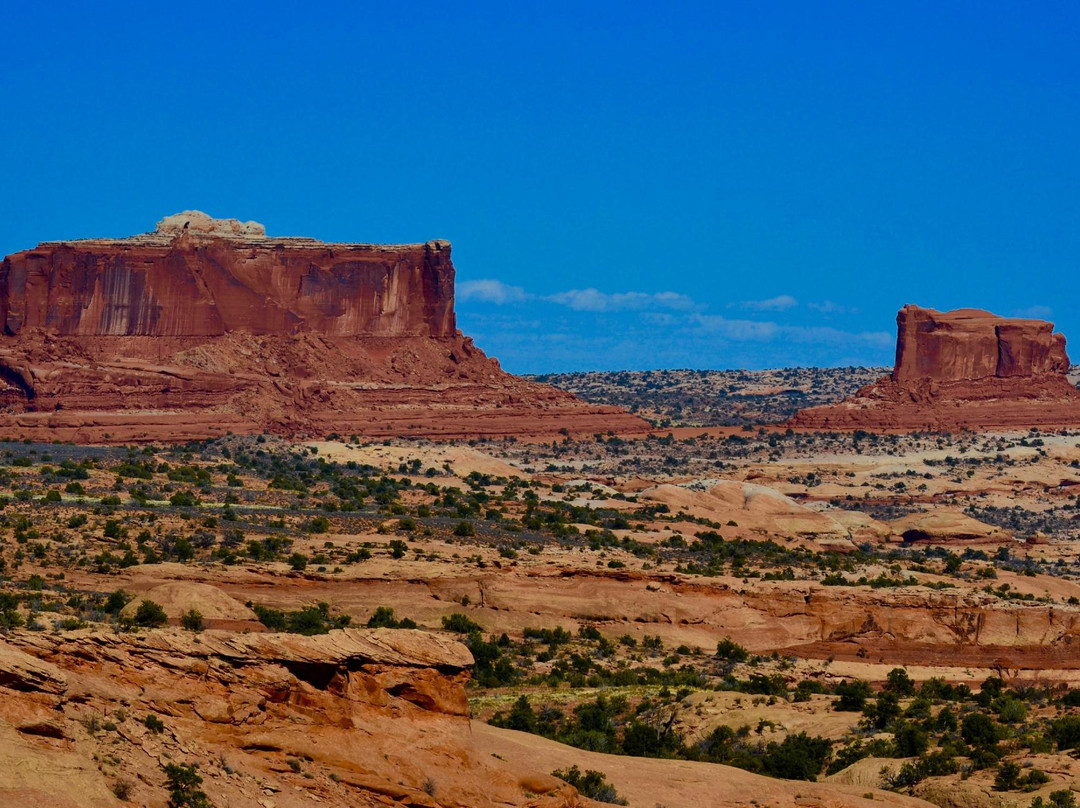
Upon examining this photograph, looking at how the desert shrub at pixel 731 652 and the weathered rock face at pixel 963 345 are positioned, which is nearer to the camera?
the desert shrub at pixel 731 652

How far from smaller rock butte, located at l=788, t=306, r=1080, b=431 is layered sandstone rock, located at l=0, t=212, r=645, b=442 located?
21.8 metres

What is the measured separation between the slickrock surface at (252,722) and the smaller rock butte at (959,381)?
101m

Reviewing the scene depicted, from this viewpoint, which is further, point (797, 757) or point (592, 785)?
point (797, 757)

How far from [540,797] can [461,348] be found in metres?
87.8

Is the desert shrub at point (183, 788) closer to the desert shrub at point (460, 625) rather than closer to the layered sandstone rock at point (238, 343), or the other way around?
the desert shrub at point (460, 625)

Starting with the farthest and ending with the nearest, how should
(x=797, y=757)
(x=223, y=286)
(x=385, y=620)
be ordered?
(x=223, y=286) < (x=385, y=620) < (x=797, y=757)

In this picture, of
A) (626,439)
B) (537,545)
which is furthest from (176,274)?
(537,545)

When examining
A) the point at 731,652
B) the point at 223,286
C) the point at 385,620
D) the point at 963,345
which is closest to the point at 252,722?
the point at 385,620

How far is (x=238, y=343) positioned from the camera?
10381 centimetres

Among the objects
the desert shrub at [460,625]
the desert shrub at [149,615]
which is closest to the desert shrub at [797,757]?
the desert shrub at [149,615]

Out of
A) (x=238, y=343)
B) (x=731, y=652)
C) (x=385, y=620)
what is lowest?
(x=731, y=652)

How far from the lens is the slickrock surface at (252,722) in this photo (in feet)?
63.3

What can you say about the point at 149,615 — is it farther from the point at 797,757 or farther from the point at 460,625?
the point at 797,757

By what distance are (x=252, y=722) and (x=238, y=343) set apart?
8306cm
